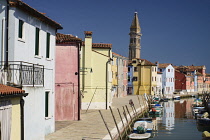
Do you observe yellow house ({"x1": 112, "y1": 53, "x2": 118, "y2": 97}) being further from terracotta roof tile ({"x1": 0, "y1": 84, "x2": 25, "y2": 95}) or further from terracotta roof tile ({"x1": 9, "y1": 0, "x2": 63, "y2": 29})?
terracotta roof tile ({"x1": 0, "y1": 84, "x2": 25, "y2": 95})

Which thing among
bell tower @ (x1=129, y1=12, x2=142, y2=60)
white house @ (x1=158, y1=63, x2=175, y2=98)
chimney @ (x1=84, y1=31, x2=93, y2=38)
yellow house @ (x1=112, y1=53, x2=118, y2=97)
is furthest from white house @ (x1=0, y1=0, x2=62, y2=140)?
bell tower @ (x1=129, y1=12, x2=142, y2=60)

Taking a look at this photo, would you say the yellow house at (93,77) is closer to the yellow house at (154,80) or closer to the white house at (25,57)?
the white house at (25,57)

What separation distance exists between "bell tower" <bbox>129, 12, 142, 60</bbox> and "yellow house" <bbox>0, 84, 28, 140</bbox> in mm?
142020

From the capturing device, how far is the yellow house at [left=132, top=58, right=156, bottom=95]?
82812 mm

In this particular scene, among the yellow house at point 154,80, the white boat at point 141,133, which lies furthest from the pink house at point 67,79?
the yellow house at point 154,80

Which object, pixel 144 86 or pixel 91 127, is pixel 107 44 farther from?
pixel 144 86

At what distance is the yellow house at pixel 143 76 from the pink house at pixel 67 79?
56.0 m

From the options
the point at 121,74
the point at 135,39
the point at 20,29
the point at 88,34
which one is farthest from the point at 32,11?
the point at 135,39

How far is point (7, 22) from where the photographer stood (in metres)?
15.5

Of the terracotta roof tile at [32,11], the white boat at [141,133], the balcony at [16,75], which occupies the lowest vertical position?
the white boat at [141,133]

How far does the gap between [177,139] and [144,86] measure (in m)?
55.2

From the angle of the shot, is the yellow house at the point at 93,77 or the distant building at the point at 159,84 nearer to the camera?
the yellow house at the point at 93,77

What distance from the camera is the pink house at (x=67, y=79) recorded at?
2720 centimetres

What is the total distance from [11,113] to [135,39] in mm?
147447
